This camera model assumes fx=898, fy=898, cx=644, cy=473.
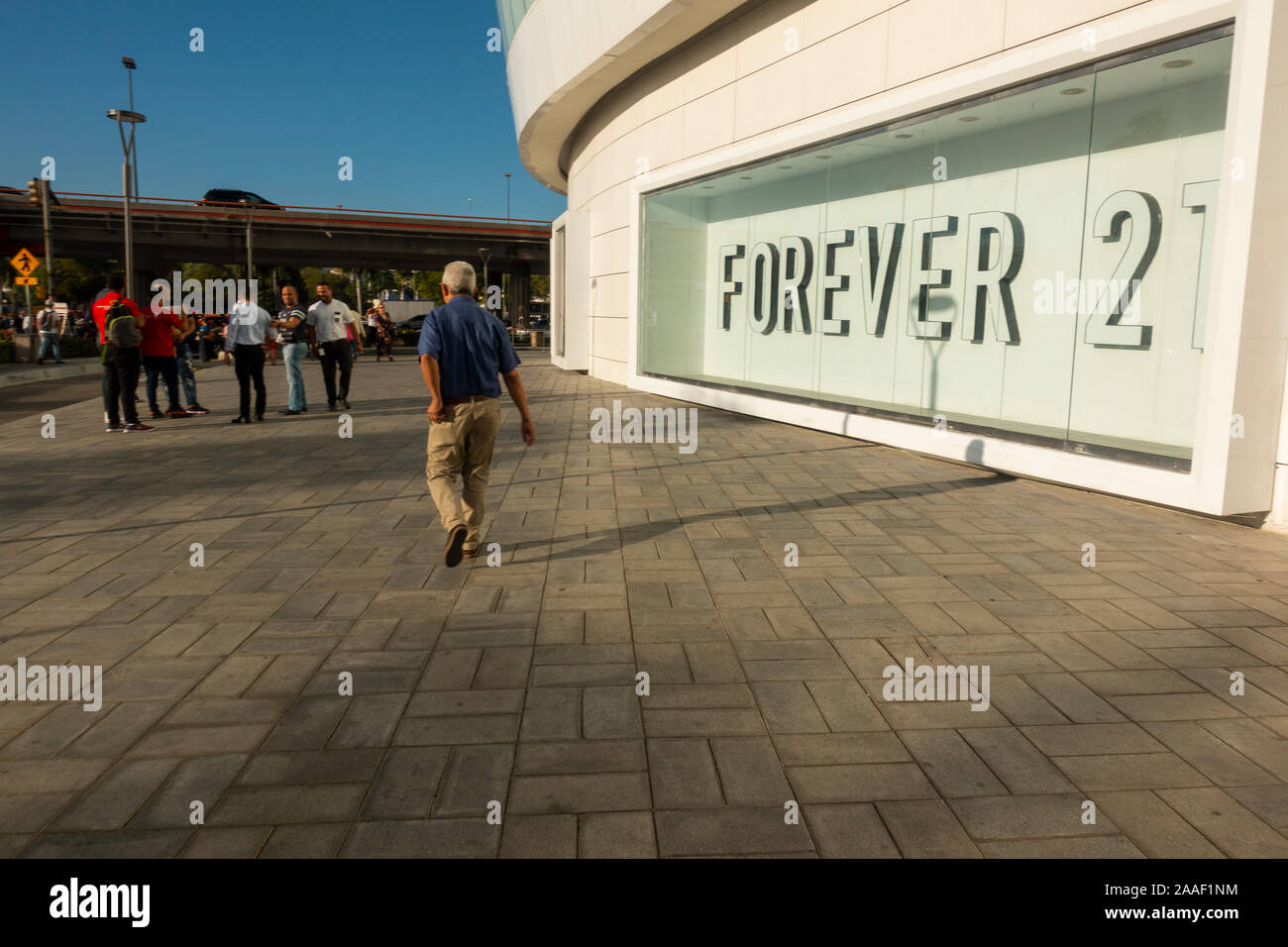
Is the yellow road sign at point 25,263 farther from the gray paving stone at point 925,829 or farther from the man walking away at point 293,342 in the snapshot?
the gray paving stone at point 925,829

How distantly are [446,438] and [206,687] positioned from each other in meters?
2.21

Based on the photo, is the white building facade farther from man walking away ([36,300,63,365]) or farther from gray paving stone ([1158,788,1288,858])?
man walking away ([36,300,63,365])

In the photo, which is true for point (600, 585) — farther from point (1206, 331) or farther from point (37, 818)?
point (1206, 331)

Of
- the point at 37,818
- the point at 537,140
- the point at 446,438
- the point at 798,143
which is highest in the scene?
the point at 537,140

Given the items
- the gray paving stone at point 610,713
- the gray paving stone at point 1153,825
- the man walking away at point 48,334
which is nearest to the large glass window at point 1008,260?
the gray paving stone at point 1153,825

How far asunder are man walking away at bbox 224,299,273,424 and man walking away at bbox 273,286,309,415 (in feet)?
1.59

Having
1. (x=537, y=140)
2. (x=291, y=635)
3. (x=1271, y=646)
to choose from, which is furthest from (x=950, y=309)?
(x=537, y=140)

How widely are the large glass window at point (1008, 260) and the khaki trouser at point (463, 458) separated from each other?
210 inches

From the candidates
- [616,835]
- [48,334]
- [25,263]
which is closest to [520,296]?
[25,263]

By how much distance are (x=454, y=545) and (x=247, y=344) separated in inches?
315

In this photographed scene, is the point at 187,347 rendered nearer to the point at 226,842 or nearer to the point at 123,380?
the point at 123,380

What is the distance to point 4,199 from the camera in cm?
3872

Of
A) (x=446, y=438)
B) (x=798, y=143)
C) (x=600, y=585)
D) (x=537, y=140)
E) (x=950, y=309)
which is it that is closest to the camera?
(x=600, y=585)

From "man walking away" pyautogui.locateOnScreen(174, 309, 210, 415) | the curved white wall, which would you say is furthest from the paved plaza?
the curved white wall
